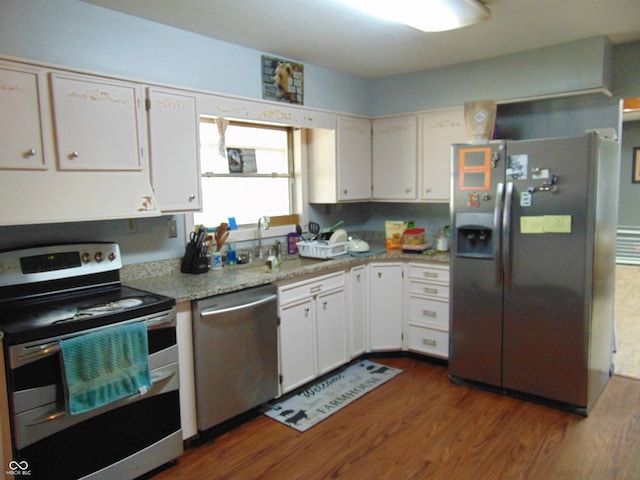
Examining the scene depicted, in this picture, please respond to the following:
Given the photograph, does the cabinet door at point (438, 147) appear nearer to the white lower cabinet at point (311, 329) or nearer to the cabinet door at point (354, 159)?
the cabinet door at point (354, 159)

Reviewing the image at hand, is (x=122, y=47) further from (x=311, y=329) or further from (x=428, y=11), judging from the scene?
(x=311, y=329)

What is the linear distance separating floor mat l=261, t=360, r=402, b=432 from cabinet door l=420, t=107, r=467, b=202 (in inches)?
58.6

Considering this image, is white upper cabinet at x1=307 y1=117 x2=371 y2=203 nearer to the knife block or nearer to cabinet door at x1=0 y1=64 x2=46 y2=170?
the knife block

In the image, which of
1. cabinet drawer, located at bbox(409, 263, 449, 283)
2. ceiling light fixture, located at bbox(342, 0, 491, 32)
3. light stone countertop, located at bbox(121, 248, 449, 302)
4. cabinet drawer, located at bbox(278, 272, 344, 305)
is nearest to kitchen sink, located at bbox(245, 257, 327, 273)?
light stone countertop, located at bbox(121, 248, 449, 302)

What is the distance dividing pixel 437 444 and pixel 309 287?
4.06 feet

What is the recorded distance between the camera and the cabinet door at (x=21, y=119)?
6.64 ft

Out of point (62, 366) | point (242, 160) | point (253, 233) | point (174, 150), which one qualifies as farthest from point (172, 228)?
point (62, 366)

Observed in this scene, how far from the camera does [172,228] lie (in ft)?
9.70

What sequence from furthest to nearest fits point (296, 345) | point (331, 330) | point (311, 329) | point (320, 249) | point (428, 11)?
point (320, 249) → point (331, 330) → point (311, 329) → point (296, 345) → point (428, 11)

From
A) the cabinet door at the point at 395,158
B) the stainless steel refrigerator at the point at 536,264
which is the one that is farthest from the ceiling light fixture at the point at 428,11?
the cabinet door at the point at 395,158

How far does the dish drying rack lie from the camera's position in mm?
3496

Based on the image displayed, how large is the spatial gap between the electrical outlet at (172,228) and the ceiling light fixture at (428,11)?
1646 mm

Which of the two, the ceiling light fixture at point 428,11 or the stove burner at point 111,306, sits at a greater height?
the ceiling light fixture at point 428,11

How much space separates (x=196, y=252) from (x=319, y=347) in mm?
1103
